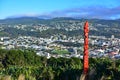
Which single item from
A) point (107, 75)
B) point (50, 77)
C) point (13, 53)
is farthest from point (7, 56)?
point (107, 75)

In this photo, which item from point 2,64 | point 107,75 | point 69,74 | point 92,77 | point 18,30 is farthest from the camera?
point 18,30

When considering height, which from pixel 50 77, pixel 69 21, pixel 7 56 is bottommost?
pixel 69 21

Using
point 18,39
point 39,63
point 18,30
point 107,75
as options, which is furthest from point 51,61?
point 18,30

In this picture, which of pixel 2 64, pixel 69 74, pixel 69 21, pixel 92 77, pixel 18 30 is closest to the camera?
pixel 92 77

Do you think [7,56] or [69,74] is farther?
[7,56]

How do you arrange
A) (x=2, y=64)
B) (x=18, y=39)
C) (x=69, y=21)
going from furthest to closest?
(x=69, y=21), (x=18, y=39), (x=2, y=64)

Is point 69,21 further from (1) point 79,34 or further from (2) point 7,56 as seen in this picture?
(2) point 7,56

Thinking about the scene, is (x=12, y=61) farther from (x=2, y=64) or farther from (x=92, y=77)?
(x=92, y=77)

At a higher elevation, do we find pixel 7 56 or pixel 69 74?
pixel 69 74

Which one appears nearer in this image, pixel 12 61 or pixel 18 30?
pixel 12 61
